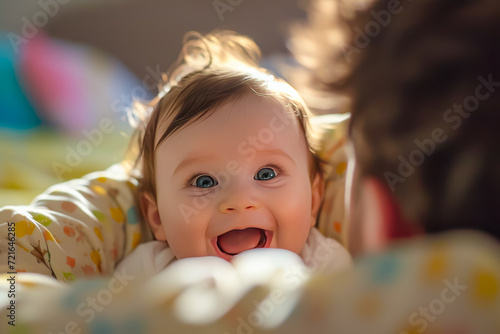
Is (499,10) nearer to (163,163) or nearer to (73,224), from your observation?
(163,163)

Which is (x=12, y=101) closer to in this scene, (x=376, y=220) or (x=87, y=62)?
(x=87, y=62)

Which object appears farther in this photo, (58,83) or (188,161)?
(58,83)

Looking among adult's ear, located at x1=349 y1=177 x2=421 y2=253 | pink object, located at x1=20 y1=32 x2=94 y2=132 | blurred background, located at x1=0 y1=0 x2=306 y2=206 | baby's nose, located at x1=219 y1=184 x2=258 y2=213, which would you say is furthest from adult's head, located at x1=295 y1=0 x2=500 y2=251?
pink object, located at x1=20 y1=32 x2=94 y2=132

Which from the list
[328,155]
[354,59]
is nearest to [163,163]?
[328,155]

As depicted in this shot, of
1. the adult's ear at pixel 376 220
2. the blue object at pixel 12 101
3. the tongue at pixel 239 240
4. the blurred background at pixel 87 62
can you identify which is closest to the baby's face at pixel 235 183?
the tongue at pixel 239 240

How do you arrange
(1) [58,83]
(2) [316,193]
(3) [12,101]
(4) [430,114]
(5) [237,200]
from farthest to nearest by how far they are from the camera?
(1) [58,83], (3) [12,101], (2) [316,193], (5) [237,200], (4) [430,114]

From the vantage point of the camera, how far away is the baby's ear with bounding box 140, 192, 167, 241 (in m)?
1.18

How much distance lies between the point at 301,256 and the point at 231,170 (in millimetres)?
227

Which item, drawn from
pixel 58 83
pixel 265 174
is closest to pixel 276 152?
pixel 265 174

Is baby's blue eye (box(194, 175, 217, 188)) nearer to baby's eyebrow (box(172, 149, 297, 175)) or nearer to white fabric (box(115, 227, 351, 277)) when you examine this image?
baby's eyebrow (box(172, 149, 297, 175))

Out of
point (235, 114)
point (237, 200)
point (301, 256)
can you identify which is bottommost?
point (301, 256)

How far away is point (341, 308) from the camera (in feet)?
1.62

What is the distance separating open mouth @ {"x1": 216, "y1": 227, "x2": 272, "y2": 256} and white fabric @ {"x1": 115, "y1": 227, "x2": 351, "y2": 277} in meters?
0.10

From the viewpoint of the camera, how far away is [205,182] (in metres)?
1.04
